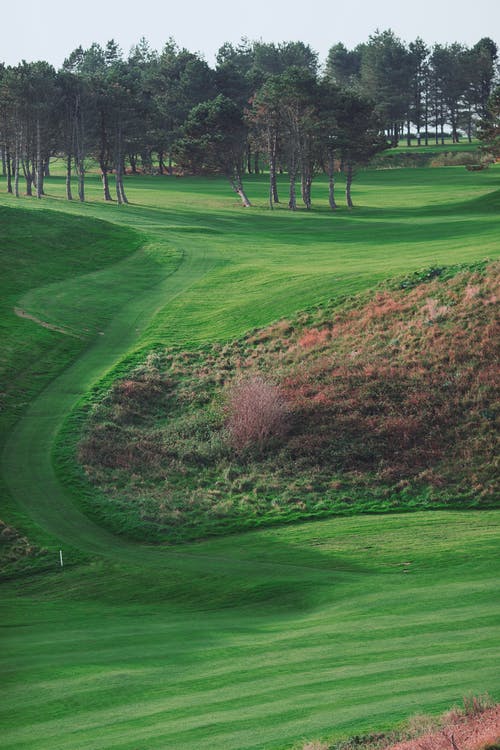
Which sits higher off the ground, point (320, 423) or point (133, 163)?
point (133, 163)

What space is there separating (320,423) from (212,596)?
612 inches

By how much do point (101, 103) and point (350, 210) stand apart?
3233 cm

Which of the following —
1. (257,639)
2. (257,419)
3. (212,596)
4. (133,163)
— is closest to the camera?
(257,639)

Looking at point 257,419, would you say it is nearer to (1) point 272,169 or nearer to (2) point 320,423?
(2) point 320,423

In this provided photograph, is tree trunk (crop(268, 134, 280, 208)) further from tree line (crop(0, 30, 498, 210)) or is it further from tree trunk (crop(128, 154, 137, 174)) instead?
tree trunk (crop(128, 154, 137, 174))

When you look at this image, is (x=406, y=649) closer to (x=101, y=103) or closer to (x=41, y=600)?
(x=41, y=600)

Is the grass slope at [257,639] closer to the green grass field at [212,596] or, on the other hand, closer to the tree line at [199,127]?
the green grass field at [212,596]

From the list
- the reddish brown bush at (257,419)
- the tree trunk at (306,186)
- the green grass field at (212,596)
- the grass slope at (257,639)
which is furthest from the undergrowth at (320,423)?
the tree trunk at (306,186)

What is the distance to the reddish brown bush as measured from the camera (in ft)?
136

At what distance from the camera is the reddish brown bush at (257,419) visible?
41.6 metres

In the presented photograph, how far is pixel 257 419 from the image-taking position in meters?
41.6

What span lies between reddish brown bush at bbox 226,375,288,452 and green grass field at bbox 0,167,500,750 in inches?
287

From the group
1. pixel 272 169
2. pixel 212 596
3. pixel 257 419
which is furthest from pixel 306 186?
pixel 212 596

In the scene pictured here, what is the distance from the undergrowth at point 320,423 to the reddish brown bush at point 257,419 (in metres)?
0.23
